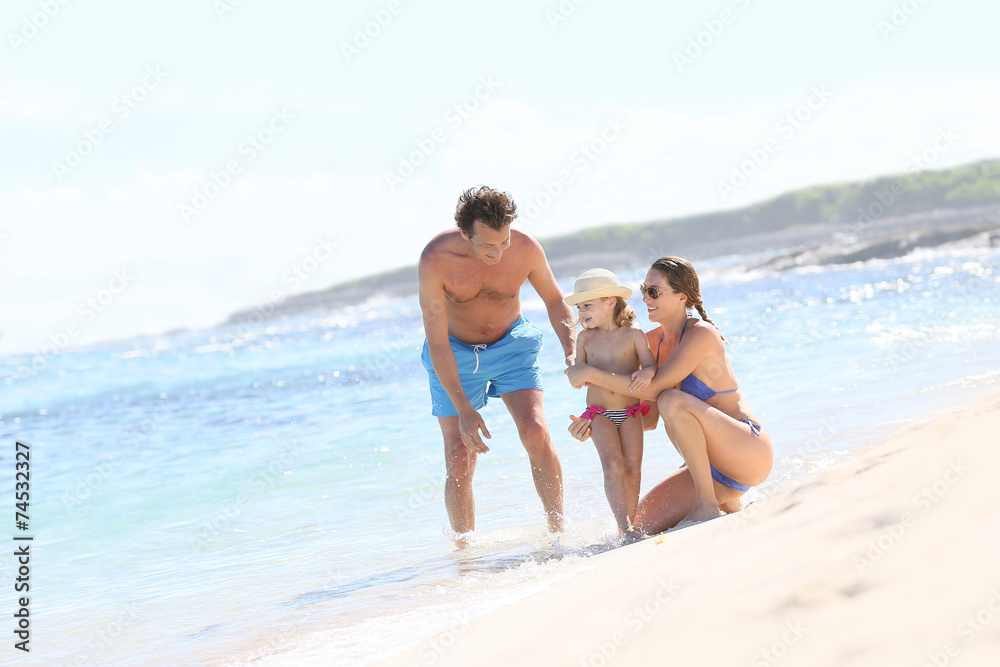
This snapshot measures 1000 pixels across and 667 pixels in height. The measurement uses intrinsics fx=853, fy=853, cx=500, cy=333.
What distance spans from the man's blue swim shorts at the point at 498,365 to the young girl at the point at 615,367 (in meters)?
0.55

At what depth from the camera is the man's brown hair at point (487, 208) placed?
14.4 feet

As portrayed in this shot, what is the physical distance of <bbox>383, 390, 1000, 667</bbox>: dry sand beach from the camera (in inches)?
73.7

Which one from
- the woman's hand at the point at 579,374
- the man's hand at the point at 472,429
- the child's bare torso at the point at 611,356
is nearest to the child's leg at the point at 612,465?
the child's bare torso at the point at 611,356

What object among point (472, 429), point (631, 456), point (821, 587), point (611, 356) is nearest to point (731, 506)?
point (631, 456)

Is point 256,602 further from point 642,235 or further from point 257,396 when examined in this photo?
point 642,235

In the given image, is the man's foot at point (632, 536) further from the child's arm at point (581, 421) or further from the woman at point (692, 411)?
the child's arm at point (581, 421)

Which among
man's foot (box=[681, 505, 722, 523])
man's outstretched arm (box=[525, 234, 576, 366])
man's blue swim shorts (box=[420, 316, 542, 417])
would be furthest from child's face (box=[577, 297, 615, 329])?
man's foot (box=[681, 505, 722, 523])

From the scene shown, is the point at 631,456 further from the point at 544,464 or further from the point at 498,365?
the point at 498,365

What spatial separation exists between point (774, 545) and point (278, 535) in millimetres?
4217

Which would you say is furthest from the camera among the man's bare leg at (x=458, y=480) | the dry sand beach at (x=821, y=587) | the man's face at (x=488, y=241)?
the man's bare leg at (x=458, y=480)

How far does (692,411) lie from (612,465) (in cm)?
51

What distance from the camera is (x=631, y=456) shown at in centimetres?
441

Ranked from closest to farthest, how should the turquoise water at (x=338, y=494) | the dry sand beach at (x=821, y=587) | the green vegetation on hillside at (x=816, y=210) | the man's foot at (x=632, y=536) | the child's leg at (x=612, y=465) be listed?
the dry sand beach at (x=821, y=587) < the turquoise water at (x=338, y=494) < the man's foot at (x=632, y=536) < the child's leg at (x=612, y=465) < the green vegetation on hillside at (x=816, y=210)

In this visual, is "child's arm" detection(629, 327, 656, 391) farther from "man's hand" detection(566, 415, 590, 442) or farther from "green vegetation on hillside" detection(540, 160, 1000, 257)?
"green vegetation on hillside" detection(540, 160, 1000, 257)
